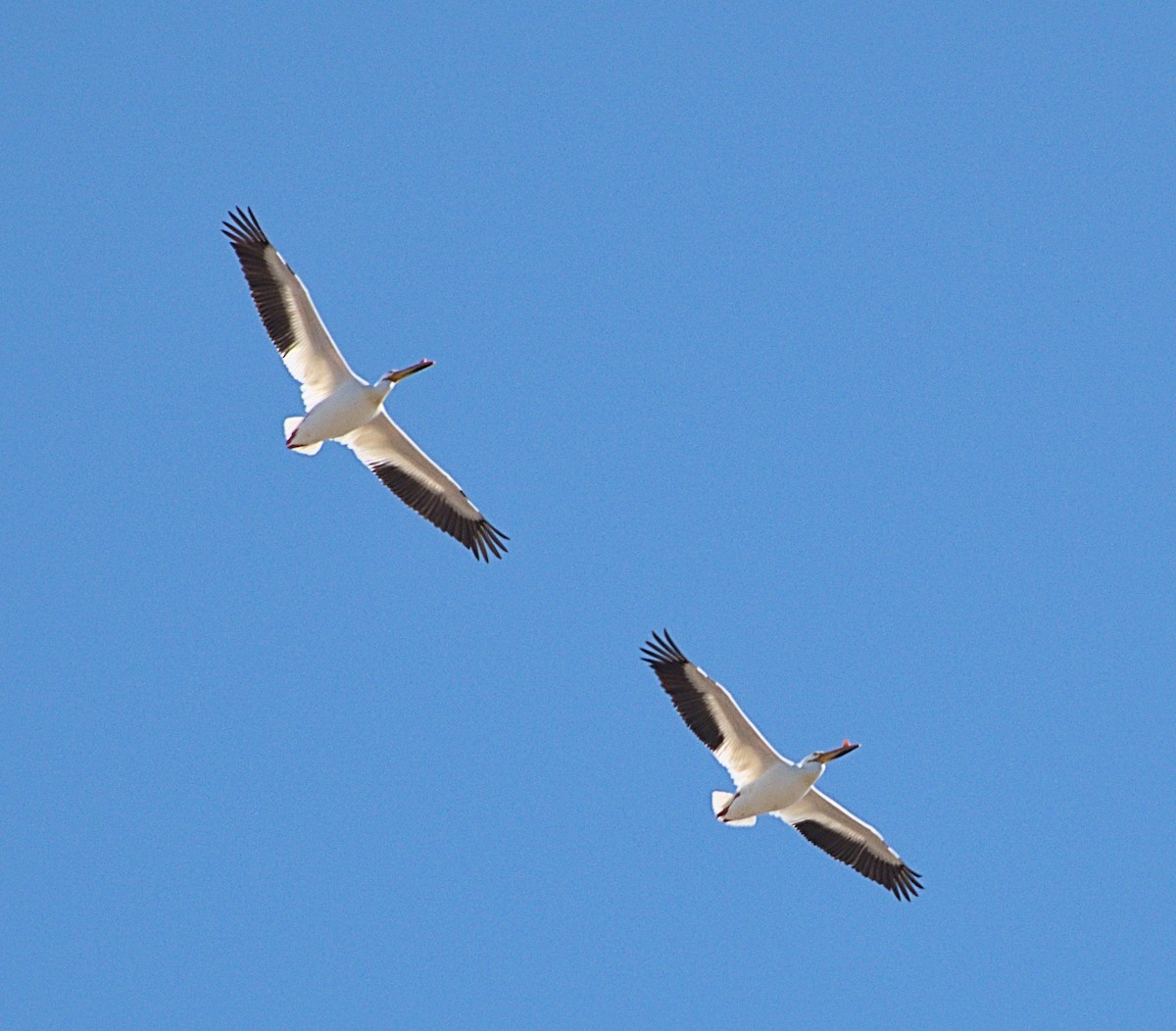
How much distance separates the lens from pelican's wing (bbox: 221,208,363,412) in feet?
85.7

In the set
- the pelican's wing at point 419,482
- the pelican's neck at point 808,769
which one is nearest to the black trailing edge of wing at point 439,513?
the pelican's wing at point 419,482

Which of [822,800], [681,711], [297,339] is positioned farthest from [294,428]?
[822,800]

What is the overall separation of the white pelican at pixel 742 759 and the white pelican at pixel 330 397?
3.35 meters

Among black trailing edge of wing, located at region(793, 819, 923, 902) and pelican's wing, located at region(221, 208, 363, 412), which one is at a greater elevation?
pelican's wing, located at region(221, 208, 363, 412)

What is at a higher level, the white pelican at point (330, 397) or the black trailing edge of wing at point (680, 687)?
the white pelican at point (330, 397)

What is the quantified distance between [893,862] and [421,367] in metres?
7.70

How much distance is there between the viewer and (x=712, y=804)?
1050 inches

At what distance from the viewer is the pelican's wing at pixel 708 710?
26281 millimetres

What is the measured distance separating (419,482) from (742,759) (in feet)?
16.0

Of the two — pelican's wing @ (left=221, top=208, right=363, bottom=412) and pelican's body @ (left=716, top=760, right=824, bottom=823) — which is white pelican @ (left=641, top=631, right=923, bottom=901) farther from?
pelican's wing @ (left=221, top=208, right=363, bottom=412)

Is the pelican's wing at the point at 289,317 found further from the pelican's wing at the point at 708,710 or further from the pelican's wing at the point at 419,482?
the pelican's wing at the point at 708,710

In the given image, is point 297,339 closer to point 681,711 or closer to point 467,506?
point 467,506

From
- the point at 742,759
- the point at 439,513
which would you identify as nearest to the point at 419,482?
the point at 439,513

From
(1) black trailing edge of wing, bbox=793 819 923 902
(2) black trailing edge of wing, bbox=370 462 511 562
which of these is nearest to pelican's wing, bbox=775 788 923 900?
(1) black trailing edge of wing, bbox=793 819 923 902
